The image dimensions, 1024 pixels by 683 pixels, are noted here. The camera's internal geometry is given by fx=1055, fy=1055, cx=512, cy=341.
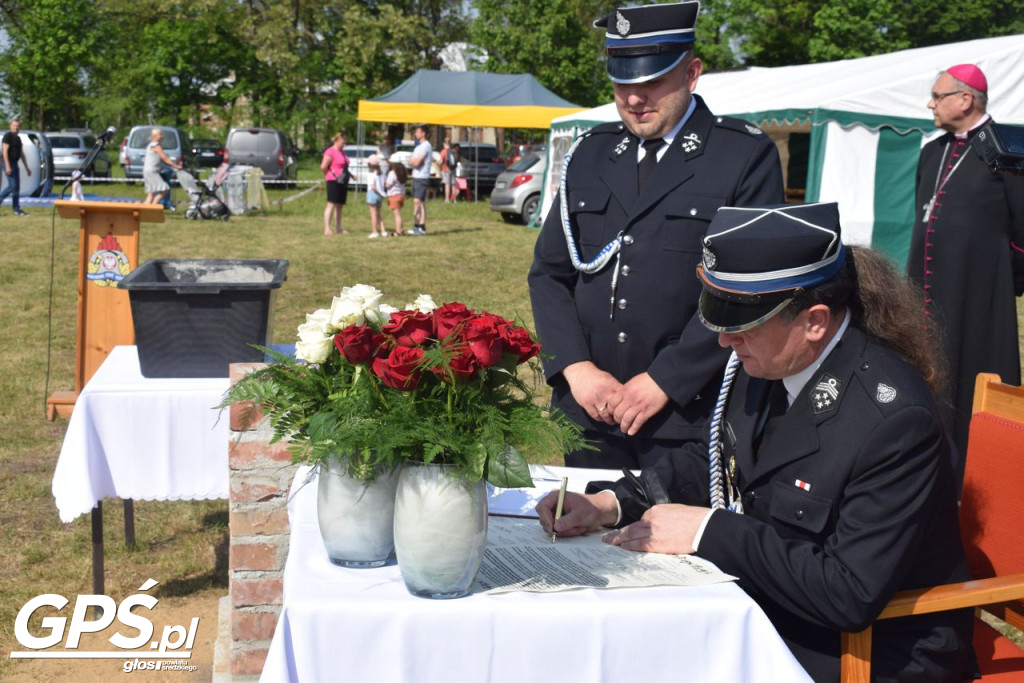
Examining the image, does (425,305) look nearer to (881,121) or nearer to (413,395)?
(413,395)

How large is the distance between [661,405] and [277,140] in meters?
26.7

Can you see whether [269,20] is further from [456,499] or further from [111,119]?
[456,499]

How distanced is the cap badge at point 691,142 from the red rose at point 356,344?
1.45 m

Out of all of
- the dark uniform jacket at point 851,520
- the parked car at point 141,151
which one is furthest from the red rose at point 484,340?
the parked car at point 141,151

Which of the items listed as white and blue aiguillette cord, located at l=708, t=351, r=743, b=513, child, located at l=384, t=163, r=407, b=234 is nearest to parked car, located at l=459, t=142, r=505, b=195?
child, located at l=384, t=163, r=407, b=234

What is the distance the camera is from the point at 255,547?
325cm

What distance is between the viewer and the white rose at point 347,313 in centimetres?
190

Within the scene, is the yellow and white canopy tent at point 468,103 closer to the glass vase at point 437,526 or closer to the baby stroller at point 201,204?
the baby stroller at point 201,204

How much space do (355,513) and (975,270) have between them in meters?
3.92

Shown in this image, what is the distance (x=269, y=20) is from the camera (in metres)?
42.5

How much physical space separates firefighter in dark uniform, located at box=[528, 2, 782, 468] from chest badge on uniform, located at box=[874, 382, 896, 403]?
724 millimetres

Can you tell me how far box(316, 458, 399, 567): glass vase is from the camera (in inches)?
74.9

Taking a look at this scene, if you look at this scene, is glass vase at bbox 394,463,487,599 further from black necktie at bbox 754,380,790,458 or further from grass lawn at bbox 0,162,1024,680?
black necktie at bbox 754,380,790,458

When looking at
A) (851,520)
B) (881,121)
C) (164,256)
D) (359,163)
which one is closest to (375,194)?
(164,256)
